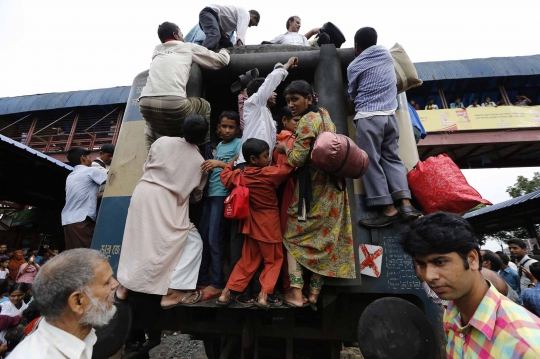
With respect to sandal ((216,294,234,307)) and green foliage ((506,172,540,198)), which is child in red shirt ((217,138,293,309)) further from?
green foliage ((506,172,540,198))

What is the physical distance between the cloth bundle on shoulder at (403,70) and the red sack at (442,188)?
2.61 ft

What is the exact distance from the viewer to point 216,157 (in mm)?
2451

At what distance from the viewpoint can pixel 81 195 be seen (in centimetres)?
281

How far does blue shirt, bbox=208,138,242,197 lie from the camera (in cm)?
222

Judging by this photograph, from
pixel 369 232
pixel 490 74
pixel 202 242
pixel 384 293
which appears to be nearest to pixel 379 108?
pixel 369 232

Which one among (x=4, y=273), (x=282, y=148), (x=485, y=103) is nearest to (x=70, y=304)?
(x=282, y=148)

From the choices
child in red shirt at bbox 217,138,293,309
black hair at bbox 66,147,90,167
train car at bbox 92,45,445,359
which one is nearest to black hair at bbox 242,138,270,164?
child in red shirt at bbox 217,138,293,309

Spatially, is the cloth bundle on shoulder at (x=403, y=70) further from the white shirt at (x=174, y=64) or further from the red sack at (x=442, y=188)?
the white shirt at (x=174, y=64)

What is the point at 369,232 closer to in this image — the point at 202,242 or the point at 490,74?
the point at 202,242

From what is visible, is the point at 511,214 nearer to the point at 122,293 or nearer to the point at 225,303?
the point at 225,303

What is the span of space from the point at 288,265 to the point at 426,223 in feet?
2.96

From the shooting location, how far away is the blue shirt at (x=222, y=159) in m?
2.22

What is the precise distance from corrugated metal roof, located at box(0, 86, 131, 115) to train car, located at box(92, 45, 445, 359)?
11.6 m

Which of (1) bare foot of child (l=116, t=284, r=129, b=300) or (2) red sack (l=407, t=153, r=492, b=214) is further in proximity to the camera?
(1) bare foot of child (l=116, t=284, r=129, b=300)
